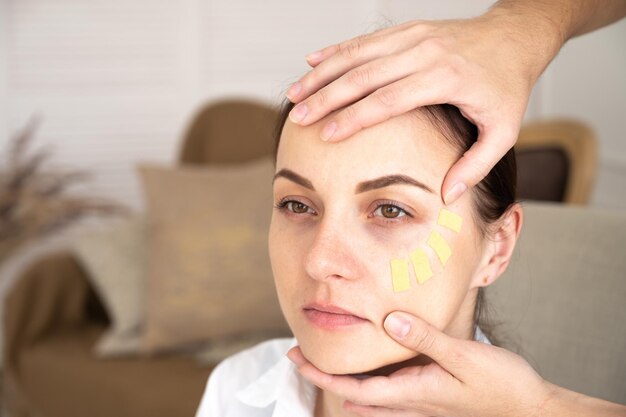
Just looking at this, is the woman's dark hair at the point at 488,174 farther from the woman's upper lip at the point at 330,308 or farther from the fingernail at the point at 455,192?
the woman's upper lip at the point at 330,308

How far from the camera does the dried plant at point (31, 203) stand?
3.41 m

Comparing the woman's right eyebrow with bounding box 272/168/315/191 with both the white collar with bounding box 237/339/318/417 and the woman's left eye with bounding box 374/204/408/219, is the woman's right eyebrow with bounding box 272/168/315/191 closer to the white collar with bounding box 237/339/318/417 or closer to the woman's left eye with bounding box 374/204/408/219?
the woman's left eye with bounding box 374/204/408/219

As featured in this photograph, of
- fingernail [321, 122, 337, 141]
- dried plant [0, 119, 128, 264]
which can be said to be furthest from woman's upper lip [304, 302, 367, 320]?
dried plant [0, 119, 128, 264]

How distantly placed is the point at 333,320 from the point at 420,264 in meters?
0.14

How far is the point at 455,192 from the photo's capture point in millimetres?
1226

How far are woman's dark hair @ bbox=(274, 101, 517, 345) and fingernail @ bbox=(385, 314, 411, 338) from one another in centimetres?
20

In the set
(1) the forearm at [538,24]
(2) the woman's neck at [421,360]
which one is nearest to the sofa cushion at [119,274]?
(2) the woman's neck at [421,360]

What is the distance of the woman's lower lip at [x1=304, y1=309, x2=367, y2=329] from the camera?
1.25m

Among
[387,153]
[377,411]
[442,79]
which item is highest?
[442,79]

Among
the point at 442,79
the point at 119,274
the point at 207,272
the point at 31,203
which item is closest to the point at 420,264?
the point at 442,79

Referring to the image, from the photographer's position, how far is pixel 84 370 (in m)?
2.96

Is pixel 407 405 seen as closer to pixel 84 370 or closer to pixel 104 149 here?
pixel 84 370

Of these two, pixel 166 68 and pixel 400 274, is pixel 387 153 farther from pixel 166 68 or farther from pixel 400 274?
pixel 166 68

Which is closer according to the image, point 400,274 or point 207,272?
point 400,274
